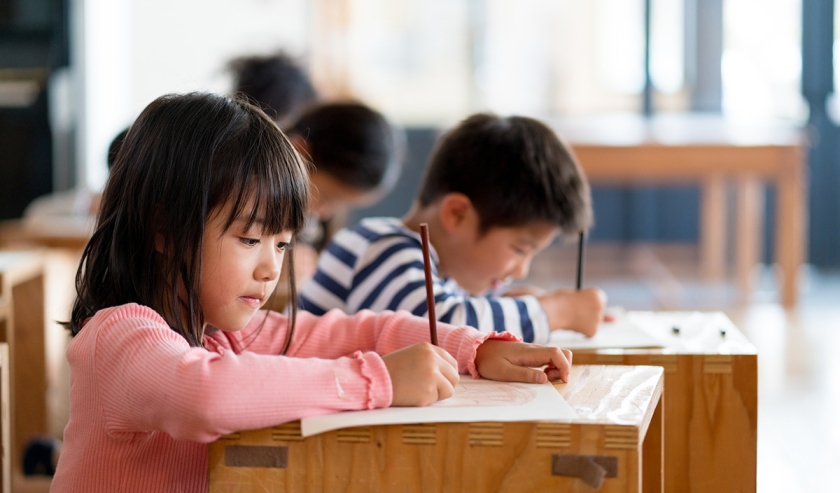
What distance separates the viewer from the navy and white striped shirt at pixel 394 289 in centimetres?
116

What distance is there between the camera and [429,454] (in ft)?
2.41

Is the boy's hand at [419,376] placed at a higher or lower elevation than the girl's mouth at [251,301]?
lower

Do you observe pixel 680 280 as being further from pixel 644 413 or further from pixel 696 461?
pixel 644 413

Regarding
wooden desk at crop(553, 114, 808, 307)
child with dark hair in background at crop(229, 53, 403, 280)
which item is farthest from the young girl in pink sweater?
wooden desk at crop(553, 114, 808, 307)

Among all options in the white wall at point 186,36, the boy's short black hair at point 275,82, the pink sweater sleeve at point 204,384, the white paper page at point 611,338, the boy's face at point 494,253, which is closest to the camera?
the pink sweater sleeve at point 204,384

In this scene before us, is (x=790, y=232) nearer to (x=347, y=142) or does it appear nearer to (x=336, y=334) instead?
(x=347, y=142)

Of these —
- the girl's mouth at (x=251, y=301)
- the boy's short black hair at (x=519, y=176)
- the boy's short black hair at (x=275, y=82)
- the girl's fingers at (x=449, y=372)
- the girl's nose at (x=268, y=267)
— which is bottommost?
the girl's fingers at (x=449, y=372)

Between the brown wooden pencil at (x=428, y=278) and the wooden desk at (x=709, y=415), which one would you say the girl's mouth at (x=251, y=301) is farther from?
the wooden desk at (x=709, y=415)

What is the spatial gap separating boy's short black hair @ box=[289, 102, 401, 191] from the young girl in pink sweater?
1006mm

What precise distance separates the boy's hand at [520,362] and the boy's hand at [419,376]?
92 mm

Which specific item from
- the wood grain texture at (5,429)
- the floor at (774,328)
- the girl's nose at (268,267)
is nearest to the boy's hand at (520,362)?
the girl's nose at (268,267)

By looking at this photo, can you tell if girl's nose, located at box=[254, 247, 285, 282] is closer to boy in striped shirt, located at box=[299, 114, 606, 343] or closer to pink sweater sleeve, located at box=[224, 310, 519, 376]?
pink sweater sleeve, located at box=[224, 310, 519, 376]

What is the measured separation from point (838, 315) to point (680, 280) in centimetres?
106

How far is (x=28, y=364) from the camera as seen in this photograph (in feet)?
6.64
